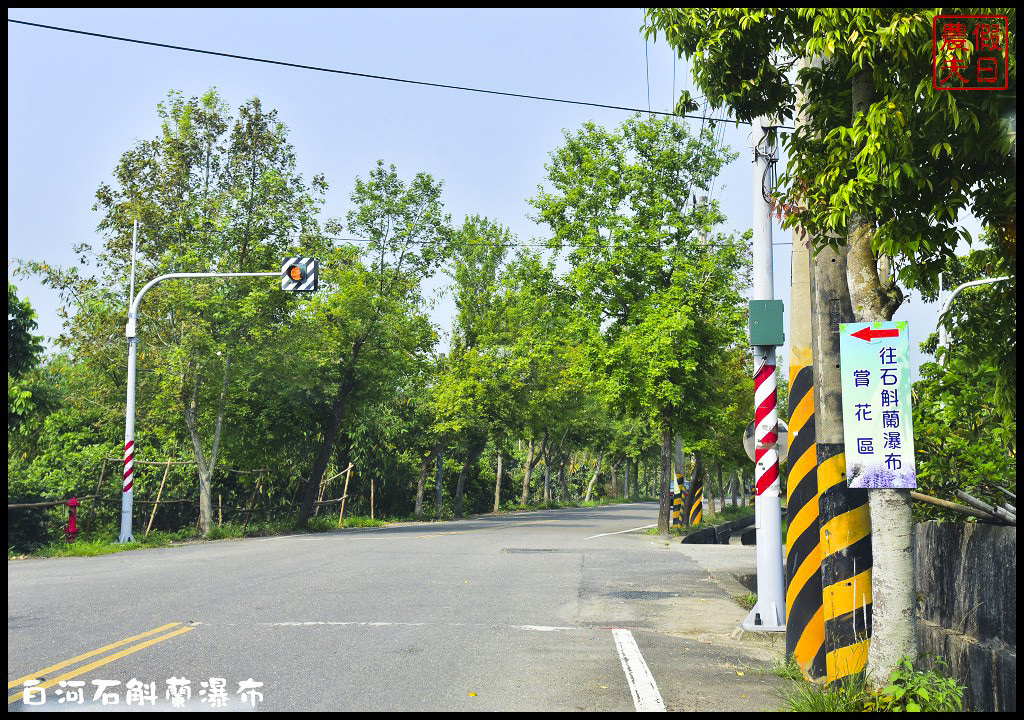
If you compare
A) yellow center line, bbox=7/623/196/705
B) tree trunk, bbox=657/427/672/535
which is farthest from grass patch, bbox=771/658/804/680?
tree trunk, bbox=657/427/672/535

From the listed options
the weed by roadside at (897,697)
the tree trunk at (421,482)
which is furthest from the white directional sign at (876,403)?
the tree trunk at (421,482)

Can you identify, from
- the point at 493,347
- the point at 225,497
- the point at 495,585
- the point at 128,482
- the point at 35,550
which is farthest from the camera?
the point at 493,347

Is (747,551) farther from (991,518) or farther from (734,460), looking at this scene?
(734,460)

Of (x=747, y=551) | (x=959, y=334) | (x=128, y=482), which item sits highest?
(x=959, y=334)

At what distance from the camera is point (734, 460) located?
4266 centimetres

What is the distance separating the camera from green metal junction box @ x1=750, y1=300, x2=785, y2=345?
994cm

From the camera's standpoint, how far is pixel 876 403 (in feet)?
20.1

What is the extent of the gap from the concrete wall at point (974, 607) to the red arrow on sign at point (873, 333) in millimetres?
1444

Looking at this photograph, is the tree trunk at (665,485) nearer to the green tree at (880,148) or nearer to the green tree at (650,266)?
the green tree at (650,266)

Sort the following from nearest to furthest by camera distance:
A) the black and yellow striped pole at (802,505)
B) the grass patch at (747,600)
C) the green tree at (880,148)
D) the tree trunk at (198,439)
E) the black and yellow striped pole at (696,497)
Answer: the green tree at (880,148)
the black and yellow striped pole at (802,505)
the grass patch at (747,600)
the tree trunk at (198,439)
the black and yellow striped pole at (696,497)

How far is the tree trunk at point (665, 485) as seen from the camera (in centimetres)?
2765

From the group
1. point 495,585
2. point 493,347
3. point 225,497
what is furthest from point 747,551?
point 493,347

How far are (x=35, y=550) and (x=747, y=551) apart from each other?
15.5m

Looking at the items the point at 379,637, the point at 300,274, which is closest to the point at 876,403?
the point at 379,637
